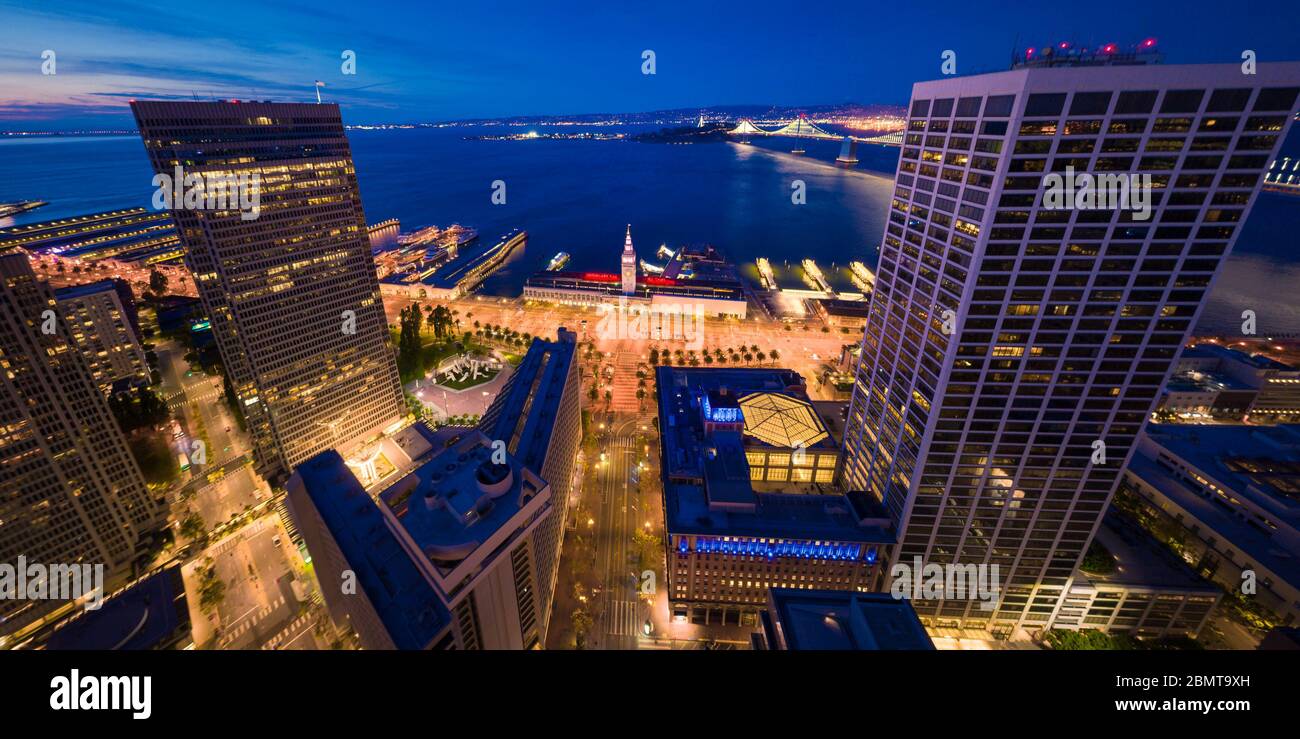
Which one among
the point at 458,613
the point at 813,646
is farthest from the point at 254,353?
the point at 813,646

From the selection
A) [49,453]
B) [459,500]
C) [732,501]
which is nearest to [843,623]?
[732,501]

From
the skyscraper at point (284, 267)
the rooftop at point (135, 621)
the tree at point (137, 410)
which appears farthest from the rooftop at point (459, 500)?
the tree at point (137, 410)

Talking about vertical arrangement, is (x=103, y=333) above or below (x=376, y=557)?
below

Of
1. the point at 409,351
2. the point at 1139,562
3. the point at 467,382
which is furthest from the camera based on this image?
the point at 409,351

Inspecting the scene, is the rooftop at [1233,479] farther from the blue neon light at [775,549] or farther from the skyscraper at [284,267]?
the skyscraper at [284,267]

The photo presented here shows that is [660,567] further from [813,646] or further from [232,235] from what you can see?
[232,235]

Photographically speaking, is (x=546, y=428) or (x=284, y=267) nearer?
(x=546, y=428)

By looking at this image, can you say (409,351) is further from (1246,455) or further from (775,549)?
(1246,455)
